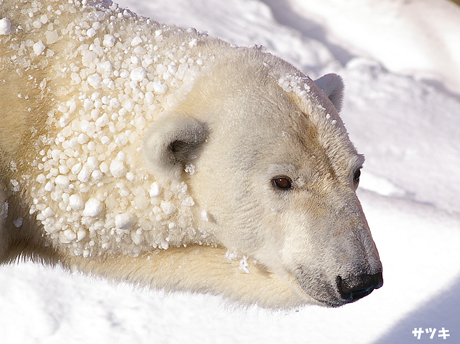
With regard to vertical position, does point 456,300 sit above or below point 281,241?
below

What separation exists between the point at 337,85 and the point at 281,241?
0.78 meters

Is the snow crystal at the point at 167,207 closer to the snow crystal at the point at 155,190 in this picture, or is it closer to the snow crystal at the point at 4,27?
the snow crystal at the point at 155,190

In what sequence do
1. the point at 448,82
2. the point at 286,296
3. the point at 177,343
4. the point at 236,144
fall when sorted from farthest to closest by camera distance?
the point at 448,82 < the point at 177,343 < the point at 286,296 < the point at 236,144

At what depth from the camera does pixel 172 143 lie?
1704 millimetres

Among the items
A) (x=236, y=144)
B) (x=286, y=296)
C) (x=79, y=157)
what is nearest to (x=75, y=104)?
(x=79, y=157)

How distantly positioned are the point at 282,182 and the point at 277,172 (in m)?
0.04

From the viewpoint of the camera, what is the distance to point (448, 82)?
540 centimetres

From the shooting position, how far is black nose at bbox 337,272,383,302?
1.61 meters

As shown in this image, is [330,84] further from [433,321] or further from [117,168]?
[433,321]

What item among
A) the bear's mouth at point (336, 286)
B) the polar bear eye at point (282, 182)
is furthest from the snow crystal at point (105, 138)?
the bear's mouth at point (336, 286)

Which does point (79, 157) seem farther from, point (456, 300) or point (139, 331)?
point (456, 300)

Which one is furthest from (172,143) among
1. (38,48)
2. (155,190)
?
(38,48)

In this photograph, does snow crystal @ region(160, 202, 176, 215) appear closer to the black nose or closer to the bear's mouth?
the bear's mouth

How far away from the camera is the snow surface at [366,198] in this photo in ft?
9.07
